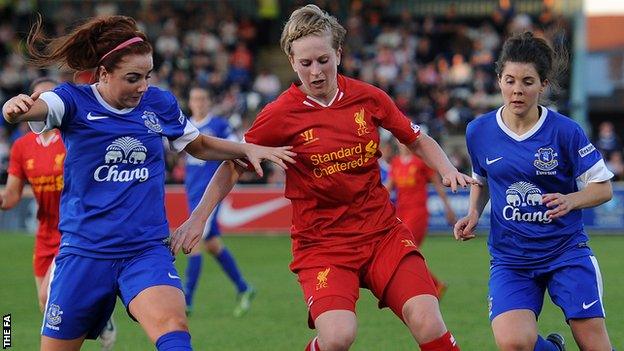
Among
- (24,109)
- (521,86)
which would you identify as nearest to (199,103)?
(521,86)

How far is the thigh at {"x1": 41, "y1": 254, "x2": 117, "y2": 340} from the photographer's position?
232 inches

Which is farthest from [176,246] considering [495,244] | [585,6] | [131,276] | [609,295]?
[585,6]

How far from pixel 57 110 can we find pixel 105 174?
416 mm

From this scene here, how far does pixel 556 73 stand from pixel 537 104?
0.22 m

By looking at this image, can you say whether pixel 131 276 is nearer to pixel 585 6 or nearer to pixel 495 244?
pixel 495 244

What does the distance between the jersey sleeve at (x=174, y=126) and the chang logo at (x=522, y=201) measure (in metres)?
1.84

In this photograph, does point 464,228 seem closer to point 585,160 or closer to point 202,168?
point 585,160

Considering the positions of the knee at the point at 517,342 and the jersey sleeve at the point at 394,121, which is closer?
the knee at the point at 517,342

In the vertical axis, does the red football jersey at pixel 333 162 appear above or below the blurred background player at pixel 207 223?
above

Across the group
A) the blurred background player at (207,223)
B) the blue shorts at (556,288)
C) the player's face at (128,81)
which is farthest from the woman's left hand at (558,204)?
the blurred background player at (207,223)

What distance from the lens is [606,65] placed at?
94.3 feet

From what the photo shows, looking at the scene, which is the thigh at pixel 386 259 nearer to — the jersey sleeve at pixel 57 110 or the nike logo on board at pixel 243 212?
the jersey sleeve at pixel 57 110

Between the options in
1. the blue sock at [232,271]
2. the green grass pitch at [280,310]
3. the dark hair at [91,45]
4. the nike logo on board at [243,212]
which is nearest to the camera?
the dark hair at [91,45]

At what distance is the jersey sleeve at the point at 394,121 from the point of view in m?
6.58
